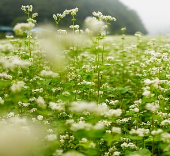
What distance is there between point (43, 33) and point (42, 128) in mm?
2165

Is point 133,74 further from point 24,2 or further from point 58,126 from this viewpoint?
point 24,2

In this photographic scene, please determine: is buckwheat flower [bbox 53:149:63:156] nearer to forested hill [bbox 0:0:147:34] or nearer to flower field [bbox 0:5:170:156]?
flower field [bbox 0:5:170:156]

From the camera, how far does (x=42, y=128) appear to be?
10.9ft

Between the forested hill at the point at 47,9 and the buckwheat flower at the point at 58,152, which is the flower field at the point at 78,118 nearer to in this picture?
the buckwheat flower at the point at 58,152

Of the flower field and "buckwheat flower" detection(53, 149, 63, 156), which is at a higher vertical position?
the flower field

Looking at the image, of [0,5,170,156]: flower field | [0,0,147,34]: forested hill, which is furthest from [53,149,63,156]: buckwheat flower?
[0,0,147,34]: forested hill

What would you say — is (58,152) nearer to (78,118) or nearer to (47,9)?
(78,118)

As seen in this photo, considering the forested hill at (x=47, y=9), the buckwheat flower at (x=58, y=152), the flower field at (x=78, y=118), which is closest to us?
the flower field at (x=78, y=118)

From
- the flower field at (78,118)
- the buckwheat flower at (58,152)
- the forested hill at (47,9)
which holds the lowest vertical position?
the buckwheat flower at (58,152)

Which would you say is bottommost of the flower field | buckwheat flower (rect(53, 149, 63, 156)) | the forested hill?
buckwheat flower (rect(53, 149, 63, 156))

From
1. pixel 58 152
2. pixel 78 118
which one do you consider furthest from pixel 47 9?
pixel 58 152

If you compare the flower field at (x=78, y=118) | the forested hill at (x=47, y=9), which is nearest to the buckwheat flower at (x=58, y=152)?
the flower field at (x=78, y=118)

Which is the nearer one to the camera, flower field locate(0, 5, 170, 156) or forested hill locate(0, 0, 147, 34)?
flower field locate(0, 5, 170, 156)

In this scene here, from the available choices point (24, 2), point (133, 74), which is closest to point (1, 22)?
point (24, 2)
